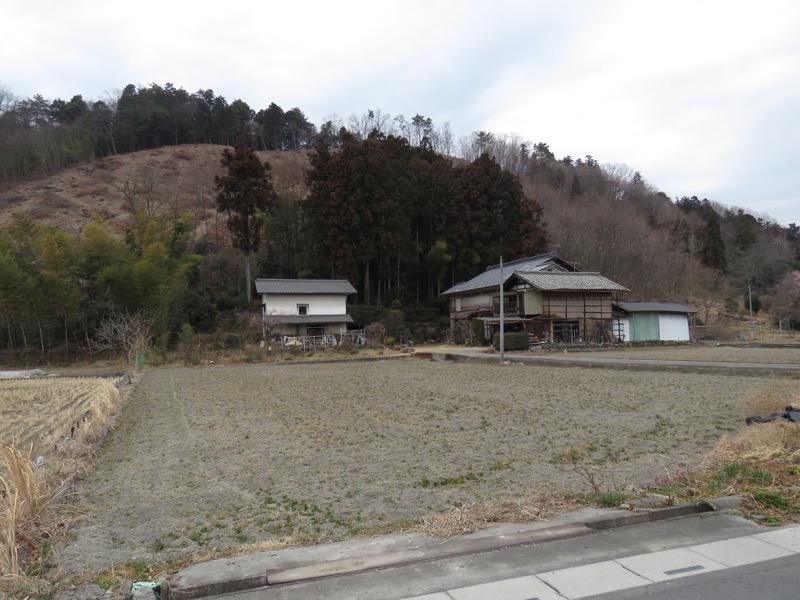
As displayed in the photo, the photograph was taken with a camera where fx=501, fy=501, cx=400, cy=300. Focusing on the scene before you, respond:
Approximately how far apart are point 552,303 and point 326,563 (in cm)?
2937

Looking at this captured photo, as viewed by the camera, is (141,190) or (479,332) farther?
(141,190)

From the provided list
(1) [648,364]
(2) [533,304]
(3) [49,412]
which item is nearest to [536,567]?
(3) [49,412]

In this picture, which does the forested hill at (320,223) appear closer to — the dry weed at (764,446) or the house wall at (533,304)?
the house wall at (533,304)

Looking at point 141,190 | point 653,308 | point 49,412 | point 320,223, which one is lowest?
point 49,412

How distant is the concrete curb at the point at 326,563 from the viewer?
8.78ft

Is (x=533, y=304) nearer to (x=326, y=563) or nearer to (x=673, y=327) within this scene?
(x=673, y=327)

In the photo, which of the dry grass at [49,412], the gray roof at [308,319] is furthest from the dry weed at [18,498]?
the gray roof at [308,319]

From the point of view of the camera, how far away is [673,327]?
108 feet

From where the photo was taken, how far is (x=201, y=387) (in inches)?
577

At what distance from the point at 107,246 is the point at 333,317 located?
13.2 m

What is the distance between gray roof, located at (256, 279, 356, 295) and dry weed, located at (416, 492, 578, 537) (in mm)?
29027

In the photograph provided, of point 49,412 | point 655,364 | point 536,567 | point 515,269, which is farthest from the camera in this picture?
point 515,269

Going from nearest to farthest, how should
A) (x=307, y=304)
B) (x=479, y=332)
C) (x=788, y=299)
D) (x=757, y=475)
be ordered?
(x=757, y=475)
(x=479, y=332)
(x=307, y=304)
(x=788, y=299)

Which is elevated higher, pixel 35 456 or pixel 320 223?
pixel 320 223
